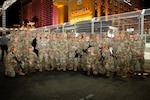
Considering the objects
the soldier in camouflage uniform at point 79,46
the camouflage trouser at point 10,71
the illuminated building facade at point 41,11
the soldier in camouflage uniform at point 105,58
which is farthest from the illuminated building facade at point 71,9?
the camouflage trouser at point 10,71

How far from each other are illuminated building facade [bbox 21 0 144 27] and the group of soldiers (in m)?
11.4

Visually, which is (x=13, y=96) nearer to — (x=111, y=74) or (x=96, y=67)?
(x=96, y=67)

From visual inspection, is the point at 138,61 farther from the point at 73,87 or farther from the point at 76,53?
the point at 73,87

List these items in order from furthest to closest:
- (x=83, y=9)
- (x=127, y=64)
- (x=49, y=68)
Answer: (x=83, y=9) → (x=49, y=68) → (x=127, y=64)

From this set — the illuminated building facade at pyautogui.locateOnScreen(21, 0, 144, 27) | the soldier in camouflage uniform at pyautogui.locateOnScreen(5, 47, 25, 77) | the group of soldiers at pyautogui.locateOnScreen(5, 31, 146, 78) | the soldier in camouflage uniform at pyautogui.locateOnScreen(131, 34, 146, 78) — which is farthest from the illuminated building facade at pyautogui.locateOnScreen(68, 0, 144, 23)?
the soldier in camouflage uniform at pyautogui.locateOnScreen(5, 47, 25, 77)

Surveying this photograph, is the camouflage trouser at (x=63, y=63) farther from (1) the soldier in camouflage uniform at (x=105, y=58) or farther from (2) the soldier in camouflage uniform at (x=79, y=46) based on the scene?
(1) the soldier in camouflage uniform at (x=105, y=58)

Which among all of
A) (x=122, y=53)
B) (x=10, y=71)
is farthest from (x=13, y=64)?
(x=122, y=53)

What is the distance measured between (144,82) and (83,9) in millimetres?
14697

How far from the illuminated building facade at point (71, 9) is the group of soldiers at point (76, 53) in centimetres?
1144

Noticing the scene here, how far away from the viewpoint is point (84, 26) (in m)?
10.6

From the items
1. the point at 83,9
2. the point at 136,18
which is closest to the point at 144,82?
the point at 136,18

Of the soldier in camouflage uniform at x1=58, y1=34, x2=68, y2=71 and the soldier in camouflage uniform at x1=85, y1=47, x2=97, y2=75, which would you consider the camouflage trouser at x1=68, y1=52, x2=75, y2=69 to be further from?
the soldier in camouflage uniform at x1=85, y1=47, x2=97, y2=75

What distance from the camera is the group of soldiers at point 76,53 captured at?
714 cm

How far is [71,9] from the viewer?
22.3 metres
